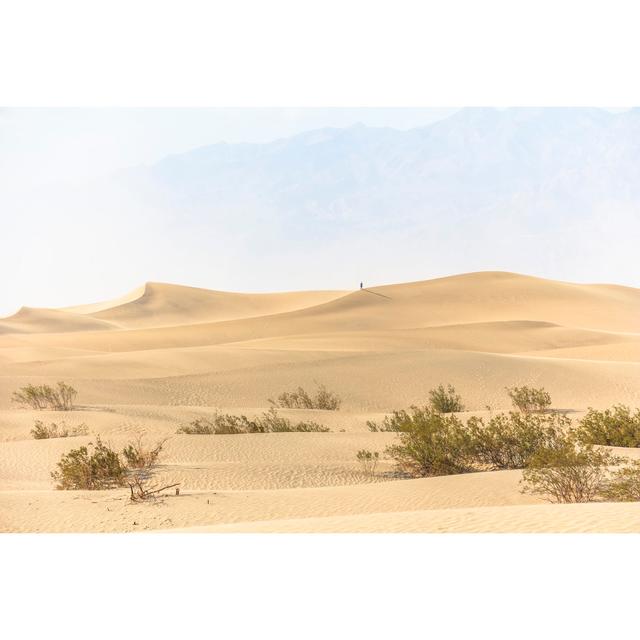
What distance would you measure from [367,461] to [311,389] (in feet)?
38.8

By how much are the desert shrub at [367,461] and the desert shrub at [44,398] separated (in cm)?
872

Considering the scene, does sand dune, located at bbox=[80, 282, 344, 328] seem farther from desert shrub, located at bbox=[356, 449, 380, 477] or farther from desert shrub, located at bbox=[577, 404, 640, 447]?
desert shrub, located at bbox=[356, 449, 380, 477]

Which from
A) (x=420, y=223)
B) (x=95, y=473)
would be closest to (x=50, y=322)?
(x=95, y=473)

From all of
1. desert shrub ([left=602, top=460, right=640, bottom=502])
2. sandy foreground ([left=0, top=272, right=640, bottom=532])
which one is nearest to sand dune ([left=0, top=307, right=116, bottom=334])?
sandy foreground ([left=0, top=272, right=640, bottom=532])

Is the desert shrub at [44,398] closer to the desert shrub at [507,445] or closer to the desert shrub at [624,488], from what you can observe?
the desert shrub at [507,445]

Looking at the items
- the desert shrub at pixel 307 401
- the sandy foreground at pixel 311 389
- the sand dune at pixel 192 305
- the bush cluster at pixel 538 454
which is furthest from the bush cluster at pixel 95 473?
the sand dune at pixel 192 305

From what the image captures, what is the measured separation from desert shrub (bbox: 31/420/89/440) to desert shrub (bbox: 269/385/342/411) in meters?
7.26

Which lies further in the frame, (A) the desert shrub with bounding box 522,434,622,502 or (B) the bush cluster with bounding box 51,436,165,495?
(B) the bush cluster with bounding box 51,436,165,495

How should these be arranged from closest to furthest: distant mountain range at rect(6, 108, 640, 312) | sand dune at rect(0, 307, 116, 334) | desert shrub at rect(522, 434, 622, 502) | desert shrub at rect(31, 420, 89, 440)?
desert shrub at rect(522, 434, 622, 502)
desert shrub at rect(31, 420, 89, 440)
sand dune at rect(0, 307, 116, 334)
distant mountain range at rect(6, 108, 640, 312)

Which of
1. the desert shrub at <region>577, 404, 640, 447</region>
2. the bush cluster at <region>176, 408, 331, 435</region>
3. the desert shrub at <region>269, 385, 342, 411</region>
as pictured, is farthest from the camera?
the desert shrub at <region>269, 385, 342, 411</region>

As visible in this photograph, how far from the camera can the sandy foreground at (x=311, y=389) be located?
9516 mm

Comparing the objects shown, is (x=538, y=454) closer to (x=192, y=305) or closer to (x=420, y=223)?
(x=192, y=305)

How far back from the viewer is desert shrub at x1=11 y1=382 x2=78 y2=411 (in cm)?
1961
